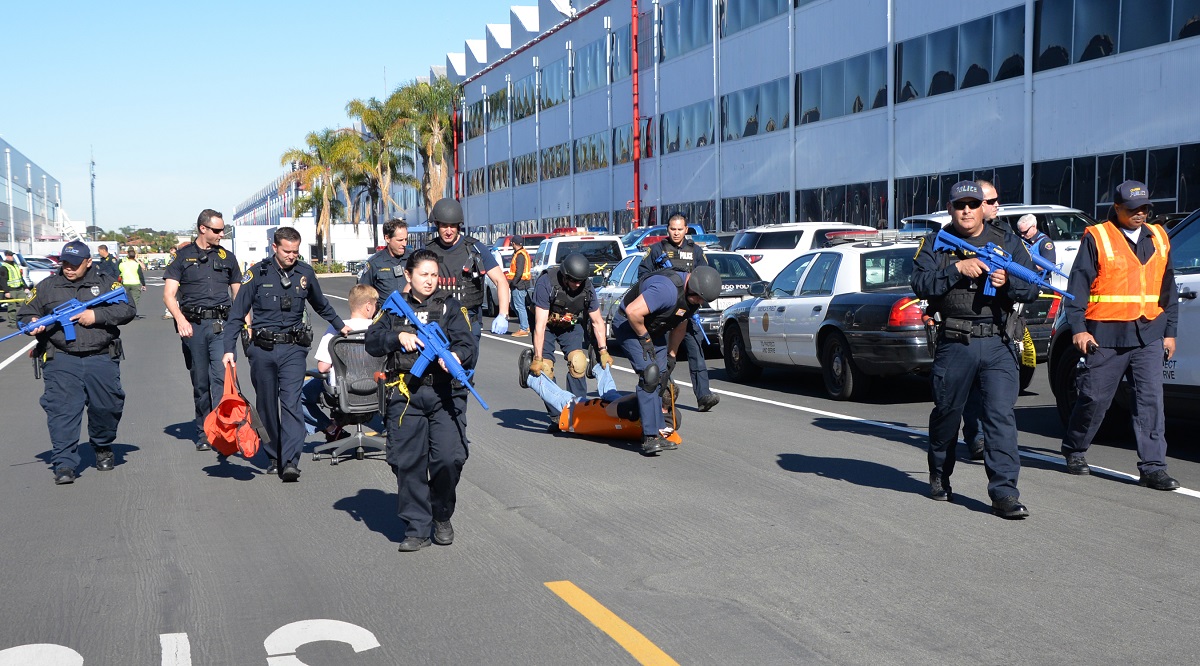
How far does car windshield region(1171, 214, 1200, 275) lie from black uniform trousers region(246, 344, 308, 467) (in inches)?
257

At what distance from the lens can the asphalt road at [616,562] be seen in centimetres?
507

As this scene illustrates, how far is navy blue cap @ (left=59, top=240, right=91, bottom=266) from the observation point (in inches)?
364

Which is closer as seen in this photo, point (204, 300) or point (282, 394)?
point (282, 394)

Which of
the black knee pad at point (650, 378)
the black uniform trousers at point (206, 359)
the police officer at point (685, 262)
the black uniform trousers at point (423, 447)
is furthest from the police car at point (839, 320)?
the black uniform trousers at point (423, 447)

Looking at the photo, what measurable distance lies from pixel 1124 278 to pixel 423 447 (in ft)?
15.4

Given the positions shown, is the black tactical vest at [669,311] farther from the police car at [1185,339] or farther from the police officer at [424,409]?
A: the police officer at [424,409]

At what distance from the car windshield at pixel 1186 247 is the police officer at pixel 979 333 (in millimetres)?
2418

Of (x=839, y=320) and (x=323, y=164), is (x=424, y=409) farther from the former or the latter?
(x=323, y=164)

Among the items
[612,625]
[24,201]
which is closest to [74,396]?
[612,625]

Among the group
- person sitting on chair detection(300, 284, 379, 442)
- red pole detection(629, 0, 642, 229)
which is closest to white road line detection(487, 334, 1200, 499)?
person sitting on chair detection(300, 284, 379, 442)

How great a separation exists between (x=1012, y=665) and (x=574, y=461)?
204 inches

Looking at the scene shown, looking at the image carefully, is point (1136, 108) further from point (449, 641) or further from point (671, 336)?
point (449, 641)

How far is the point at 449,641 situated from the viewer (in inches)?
202

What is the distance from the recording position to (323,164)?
82562mm
